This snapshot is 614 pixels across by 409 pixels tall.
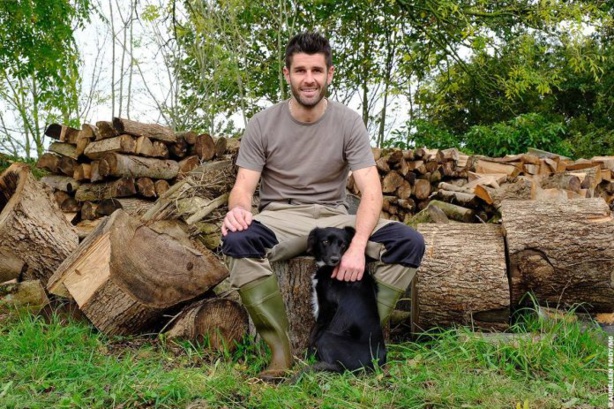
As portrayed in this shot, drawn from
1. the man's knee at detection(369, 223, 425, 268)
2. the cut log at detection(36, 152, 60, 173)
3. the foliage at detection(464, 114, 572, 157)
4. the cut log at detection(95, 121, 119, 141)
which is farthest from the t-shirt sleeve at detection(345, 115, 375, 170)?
the foliage at detection(464, 114, 572, 157)

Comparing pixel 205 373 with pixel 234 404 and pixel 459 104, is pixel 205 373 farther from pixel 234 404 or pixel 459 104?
pixel 459 104

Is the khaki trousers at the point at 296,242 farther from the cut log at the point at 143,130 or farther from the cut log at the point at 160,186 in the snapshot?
the cut log at the point at 143,130

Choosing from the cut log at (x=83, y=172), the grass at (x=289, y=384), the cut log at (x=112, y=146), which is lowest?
the grass at (x=289, y=384)

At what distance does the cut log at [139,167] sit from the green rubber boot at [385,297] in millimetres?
4126

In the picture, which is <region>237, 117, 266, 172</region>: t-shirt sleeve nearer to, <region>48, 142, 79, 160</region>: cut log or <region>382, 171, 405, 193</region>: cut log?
<region>48, 142, 79, 160</region>: cut log

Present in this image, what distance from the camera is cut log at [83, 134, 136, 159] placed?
7.11m

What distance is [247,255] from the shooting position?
3717 mm

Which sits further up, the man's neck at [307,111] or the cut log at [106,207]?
the man's neck at [307,111]

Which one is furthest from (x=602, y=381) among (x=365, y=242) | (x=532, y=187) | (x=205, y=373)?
(x=532, y=187)

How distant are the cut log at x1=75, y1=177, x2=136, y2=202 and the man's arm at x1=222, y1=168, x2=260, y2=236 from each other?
3400mm

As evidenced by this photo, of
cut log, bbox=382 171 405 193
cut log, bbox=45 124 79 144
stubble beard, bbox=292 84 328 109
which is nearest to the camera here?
stubble beard, bbox=292 84 328 109

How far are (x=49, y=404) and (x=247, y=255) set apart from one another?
1.27 meters

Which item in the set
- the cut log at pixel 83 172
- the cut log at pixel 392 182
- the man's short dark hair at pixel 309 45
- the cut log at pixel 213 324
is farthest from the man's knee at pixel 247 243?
the cut log at pixel 392 182

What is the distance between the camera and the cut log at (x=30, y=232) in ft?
15.6
